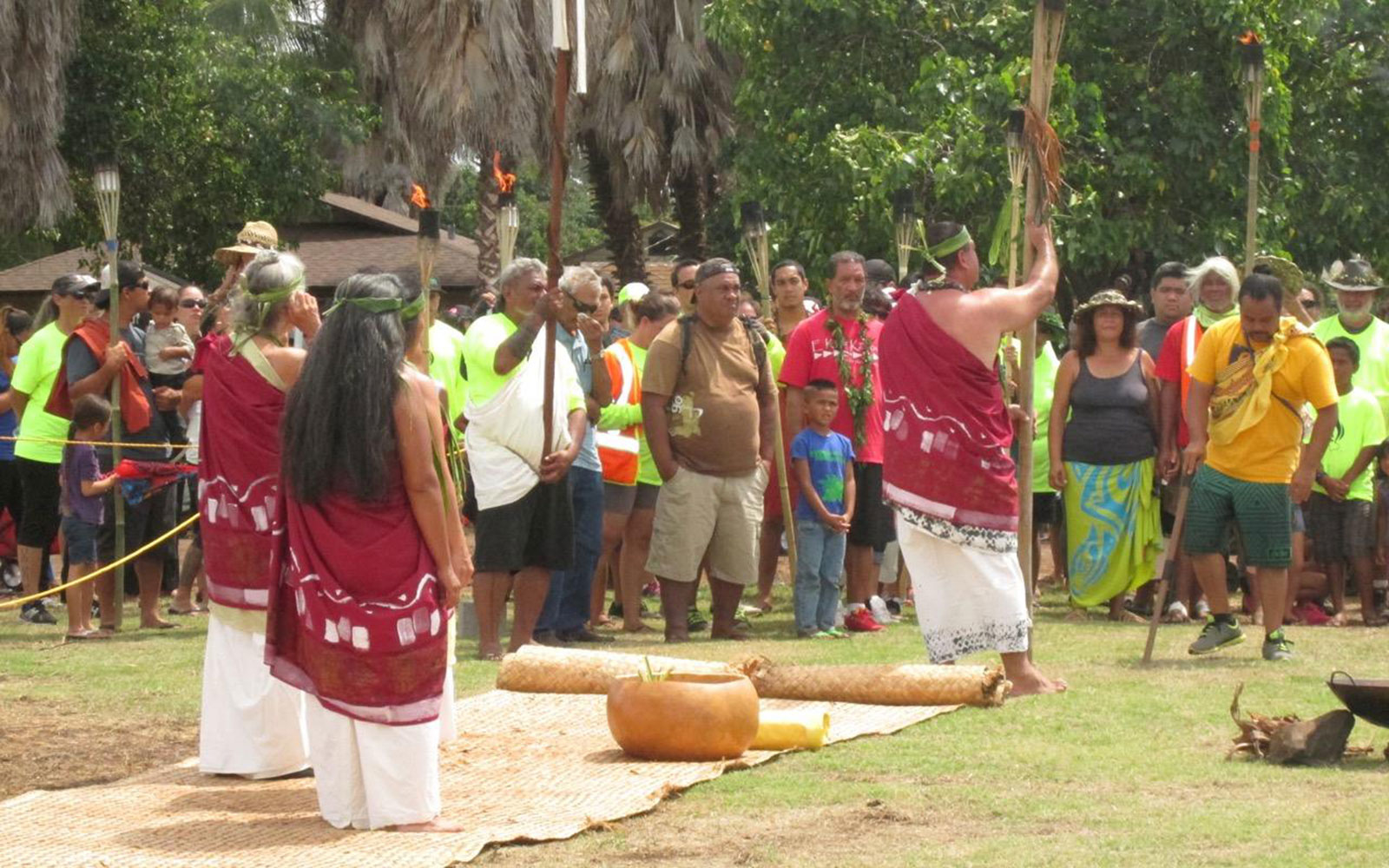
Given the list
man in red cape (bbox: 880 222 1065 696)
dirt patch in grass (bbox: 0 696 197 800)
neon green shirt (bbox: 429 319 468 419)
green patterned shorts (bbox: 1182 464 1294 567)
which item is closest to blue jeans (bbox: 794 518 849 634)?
green patterned shorts (bbox: 1182 464 1294 567)

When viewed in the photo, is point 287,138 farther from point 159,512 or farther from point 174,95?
point 159,512

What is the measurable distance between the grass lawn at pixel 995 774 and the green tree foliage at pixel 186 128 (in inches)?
577

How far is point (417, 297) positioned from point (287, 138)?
22751 mm

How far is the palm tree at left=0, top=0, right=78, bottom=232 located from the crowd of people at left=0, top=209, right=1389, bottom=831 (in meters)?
7.24

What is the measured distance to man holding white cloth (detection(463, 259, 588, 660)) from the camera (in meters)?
10.8

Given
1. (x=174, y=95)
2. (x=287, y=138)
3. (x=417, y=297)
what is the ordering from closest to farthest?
(x=417, y=297), (x=174, y=95), (x=287, y=138)

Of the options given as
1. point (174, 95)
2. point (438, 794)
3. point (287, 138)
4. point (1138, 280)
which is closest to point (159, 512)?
point (438, 794)

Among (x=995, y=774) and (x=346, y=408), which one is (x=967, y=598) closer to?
(x=995, y=774)

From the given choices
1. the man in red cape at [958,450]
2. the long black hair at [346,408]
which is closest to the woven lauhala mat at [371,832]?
the man in red cape at [958,450]

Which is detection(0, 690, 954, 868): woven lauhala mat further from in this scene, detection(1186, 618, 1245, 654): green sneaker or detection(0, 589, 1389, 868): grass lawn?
detection(1186, 618, 1245, 654): green sneaker

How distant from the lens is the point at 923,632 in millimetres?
9219

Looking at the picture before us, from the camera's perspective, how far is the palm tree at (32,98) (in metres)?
22.9

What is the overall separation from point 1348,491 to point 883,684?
210 inches

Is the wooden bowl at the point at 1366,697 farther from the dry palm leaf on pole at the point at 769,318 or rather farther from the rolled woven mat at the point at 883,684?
the dry palm leaf on pole at the point at 769,318
